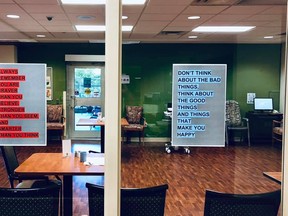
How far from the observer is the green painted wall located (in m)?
7.95

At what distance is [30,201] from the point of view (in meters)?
2.46

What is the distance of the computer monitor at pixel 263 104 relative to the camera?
8.74 m

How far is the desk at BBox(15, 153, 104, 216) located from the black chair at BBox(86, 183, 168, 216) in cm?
87

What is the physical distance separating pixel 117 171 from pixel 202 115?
3.56 feet

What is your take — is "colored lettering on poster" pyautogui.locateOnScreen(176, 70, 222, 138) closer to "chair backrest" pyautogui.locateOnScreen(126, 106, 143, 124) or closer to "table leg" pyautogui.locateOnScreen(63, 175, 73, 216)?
Answer: "table leg" pyautogui.locateOnScreen(63, 175, 73, 216)

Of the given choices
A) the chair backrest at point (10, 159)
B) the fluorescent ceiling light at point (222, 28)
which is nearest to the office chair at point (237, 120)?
the fluorescent ceiling light at point (222, 28)

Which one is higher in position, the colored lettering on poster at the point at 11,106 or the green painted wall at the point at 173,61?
the green painted wall at the point at 173,61

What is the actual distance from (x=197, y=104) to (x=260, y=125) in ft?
19.4

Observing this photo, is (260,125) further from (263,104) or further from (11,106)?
(11,106)

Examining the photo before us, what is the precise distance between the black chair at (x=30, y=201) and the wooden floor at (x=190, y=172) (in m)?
1.40

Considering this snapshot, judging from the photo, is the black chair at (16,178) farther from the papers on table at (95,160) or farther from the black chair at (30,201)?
the black chair at (30,201)

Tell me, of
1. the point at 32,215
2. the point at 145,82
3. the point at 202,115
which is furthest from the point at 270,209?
the point at 145,82

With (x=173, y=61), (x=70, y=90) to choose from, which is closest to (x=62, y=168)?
(x=70, y=90)

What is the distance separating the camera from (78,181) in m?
5.43
